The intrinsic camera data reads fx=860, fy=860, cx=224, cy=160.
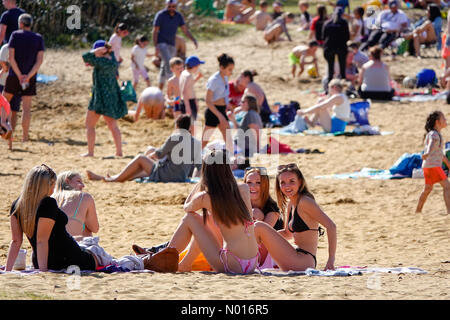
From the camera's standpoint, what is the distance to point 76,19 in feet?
69.6

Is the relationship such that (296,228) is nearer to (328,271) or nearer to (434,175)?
(328,271)

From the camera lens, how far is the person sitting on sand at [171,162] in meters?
9.92

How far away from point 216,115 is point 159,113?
3.39 meters

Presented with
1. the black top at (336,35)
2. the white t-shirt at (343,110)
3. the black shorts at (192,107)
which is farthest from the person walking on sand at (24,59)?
the black top at (336,35)

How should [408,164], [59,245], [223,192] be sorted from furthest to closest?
1. [408,164]
2. [223,192]
3. [59,245]

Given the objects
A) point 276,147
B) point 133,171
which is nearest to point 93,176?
point 133,171

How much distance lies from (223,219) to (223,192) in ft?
0.61

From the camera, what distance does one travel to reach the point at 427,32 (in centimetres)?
2016

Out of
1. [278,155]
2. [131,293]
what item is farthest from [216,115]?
[131,293]

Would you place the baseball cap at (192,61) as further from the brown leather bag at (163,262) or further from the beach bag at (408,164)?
the brown leather bag at (163,262)

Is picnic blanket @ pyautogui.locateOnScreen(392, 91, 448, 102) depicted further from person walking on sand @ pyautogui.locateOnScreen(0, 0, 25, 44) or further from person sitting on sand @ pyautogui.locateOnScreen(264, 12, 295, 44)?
person walking on sand @ pyautogui.locateOnScreen(0, 0, 25, 44)

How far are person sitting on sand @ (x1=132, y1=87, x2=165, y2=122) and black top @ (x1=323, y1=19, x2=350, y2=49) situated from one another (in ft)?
13.9

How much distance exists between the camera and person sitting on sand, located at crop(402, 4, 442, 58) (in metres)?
19.9

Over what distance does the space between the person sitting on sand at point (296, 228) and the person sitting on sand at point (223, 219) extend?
19 centimetres
